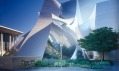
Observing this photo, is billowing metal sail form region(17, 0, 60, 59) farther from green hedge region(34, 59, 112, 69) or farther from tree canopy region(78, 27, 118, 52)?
tree canopy region(78, 27, 118, 52)

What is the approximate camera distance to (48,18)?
15.0 feet

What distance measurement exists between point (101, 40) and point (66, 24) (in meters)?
0.63

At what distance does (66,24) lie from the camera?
4.59 m

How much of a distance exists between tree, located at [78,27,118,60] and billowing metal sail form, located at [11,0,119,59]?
2.8 inches

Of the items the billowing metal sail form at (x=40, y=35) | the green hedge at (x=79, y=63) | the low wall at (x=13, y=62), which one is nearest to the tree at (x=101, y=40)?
the green hedge at (x=79, y=63)

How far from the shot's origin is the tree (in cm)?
462

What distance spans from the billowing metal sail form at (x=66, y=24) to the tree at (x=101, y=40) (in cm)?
7

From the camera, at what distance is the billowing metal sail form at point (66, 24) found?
4531 mm

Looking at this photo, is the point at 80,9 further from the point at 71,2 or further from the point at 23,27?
the point at 23,27

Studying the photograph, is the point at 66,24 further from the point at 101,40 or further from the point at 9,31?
the point at 9,31

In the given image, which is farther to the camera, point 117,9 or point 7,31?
point 117,9

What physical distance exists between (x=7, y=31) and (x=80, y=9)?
121 cm

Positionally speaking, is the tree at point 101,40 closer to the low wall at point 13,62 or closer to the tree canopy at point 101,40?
the tree canopy at point 101,40

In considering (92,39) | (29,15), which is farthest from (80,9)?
(29,15)
